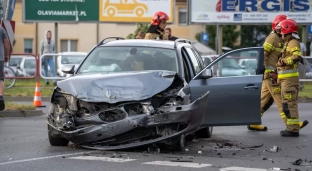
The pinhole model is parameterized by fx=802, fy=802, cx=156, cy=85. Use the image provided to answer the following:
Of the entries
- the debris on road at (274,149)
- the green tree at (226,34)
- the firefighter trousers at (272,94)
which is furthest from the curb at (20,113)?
the green tree at (226,34)

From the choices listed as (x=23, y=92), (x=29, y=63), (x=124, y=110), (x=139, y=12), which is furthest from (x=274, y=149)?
(x=29, y=63)

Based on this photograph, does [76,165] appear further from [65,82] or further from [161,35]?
[161,35]

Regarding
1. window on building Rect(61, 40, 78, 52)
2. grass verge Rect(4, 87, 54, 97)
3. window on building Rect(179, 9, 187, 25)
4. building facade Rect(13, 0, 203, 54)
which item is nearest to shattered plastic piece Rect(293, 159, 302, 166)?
grass verge Rect(4, 87, 54, 97)

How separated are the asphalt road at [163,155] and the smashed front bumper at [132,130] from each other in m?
0.13

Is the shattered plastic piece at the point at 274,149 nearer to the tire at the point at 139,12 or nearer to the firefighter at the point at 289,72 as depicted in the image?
the firefighter at the point at 289,72

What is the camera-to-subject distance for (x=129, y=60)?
11062mm

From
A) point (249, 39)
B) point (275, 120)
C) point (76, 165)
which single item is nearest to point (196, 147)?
point (76, 165)

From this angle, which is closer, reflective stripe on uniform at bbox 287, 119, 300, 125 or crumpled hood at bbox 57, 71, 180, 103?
crumpled hood at bbox 57, 71, 180, 103

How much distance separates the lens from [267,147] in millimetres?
10961

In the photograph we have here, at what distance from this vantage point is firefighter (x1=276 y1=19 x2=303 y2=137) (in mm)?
12695

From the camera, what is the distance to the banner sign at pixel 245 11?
26.5m

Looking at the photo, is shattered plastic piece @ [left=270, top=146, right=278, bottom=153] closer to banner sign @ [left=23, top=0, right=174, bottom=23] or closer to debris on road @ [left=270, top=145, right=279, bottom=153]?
debris on road @ [left=270, top=145, right=279, bottom=153]

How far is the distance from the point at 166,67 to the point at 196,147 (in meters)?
1.18

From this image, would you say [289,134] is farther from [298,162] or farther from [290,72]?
[298,162]
